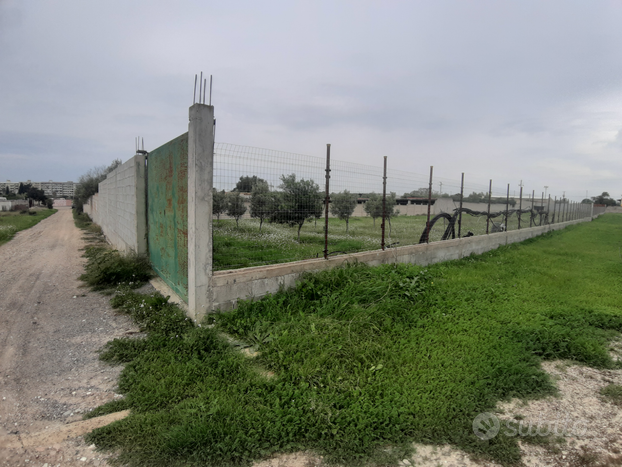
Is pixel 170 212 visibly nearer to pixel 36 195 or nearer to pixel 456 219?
pixel 456 219

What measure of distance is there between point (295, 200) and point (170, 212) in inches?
78.7

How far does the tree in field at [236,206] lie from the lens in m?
4.99

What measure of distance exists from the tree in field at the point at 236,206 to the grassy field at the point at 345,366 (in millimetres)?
1465

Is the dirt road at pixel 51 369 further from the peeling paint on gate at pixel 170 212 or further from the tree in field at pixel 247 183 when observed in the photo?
the tree in field at pixel 247 183

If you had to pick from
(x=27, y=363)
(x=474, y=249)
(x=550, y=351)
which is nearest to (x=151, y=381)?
(x=27, y=363)

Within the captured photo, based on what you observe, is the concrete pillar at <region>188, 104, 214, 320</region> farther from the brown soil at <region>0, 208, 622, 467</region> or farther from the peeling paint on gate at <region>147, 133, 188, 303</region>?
the brown soil at <region>0, 208, 622, 467</region>

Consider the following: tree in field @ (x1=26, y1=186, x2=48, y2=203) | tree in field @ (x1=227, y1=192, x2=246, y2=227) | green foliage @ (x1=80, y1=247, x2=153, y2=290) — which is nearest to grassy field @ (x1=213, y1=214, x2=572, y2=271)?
tree in field @ (x1=227, y1=192, x2=246, y2=227)

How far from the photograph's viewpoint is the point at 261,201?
5086mm

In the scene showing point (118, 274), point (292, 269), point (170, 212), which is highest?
point (170, 212)

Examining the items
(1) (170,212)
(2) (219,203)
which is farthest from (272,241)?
(1) (170,212)

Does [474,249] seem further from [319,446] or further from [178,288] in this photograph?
[319,446]

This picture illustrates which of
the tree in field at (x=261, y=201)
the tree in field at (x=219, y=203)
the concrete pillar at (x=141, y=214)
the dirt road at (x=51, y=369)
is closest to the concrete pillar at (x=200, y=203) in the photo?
the tree in field at (x=219, y=203)

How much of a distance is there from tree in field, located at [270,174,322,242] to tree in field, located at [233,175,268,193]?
40 centimetres

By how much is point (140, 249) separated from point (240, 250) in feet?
10.2
